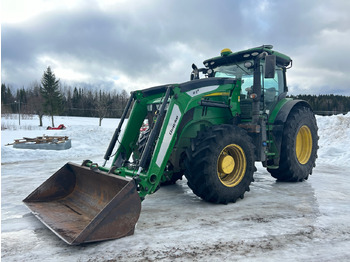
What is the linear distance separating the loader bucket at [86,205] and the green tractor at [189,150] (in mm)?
12

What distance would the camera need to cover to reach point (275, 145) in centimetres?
609

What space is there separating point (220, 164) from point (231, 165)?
0.68 ft

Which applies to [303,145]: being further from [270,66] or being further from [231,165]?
[231,165]

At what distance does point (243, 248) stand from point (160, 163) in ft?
5.25

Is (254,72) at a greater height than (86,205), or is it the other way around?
(254,72)

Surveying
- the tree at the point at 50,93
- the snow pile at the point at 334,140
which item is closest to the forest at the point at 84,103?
the tree at the point at 50,93

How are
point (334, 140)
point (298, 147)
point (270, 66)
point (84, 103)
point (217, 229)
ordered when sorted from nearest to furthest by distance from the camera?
point (217, 229) < point (270, 66) < point (298, 147) < point (334, 140) < point (84, 103)

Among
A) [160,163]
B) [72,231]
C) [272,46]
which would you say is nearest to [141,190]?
[160,163]

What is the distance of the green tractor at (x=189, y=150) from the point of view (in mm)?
3781

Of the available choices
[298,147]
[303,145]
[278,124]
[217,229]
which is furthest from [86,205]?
[303,145]

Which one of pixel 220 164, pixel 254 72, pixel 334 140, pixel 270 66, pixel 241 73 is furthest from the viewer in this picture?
pixel 334 140

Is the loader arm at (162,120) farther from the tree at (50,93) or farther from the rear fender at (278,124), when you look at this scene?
the tree at (50,93)

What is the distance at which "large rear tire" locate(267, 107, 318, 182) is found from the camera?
20.0 ft

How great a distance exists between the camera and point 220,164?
470cm
